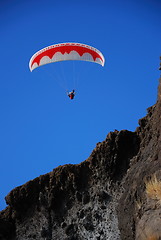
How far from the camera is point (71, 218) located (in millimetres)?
28656

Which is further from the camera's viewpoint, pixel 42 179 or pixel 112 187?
pixel 42 179

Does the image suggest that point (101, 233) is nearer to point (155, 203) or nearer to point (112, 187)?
point (112, 187)

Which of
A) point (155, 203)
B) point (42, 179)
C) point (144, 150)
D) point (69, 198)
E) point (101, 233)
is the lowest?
point (155, 203)

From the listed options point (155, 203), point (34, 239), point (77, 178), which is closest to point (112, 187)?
point (77, 178)

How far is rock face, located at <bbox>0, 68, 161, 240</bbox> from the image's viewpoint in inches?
784

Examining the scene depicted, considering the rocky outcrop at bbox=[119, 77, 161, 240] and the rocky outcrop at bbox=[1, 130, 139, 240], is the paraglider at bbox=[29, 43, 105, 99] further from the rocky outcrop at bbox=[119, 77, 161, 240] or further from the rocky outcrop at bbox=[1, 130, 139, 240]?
the rocky outcrop at bbox=[119, 77, 161, 240]

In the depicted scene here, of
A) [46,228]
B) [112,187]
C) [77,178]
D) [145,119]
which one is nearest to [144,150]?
[145,119]

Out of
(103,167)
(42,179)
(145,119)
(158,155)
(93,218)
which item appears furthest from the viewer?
(42,179)

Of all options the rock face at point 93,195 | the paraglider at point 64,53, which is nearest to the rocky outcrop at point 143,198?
the rock face at point 93,195

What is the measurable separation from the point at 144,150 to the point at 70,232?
11048 millimetres

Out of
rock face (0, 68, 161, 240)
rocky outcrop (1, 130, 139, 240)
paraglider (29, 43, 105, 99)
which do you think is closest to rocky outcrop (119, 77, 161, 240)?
rock face (0, 68, 161, 240)

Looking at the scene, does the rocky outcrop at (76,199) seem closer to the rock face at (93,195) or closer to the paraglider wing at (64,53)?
the rock face at (93,195)

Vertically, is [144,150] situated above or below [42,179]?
below

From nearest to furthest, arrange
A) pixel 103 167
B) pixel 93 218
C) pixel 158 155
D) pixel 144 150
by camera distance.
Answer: pixel 158 155, pixel 144 150, pixel 93 218, pixel 103 167
